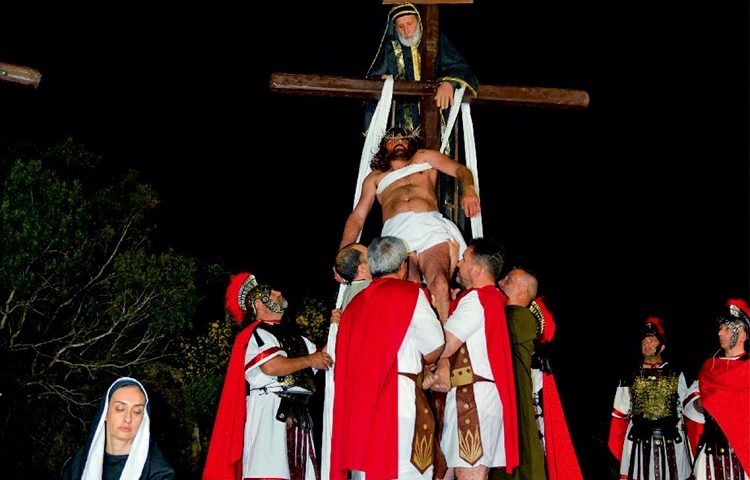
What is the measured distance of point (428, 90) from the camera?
661 cm

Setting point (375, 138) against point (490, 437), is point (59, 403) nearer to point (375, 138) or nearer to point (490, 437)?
point (375, 138)

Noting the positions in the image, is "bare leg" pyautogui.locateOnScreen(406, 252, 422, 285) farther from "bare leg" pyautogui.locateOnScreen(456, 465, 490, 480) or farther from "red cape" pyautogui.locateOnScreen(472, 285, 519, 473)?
"bare leg" pyautogui.locateOnScreen(456, 465, 490, 480)

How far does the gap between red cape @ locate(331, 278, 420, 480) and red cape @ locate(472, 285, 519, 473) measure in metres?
0.47

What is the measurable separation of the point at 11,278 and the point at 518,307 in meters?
13.7

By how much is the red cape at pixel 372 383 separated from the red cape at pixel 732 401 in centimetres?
318

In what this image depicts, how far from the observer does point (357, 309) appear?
4.86 metres

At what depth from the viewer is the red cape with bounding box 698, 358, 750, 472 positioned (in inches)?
266

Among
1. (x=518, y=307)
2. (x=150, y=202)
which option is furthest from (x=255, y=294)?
(x=150, y=202)

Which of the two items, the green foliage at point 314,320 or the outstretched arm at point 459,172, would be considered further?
the green foliage at point 314,320

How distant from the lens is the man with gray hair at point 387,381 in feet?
15.1

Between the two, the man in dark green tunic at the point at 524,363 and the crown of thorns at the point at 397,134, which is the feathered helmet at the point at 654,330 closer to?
the man in dark green tunic at the point at 524,363

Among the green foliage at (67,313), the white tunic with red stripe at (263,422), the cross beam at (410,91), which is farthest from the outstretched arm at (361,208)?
the green foliage at (67,313)

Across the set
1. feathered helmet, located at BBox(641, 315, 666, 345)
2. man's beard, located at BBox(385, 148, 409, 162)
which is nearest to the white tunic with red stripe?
man's beard, located at BBox(385, 148, 409, 162)

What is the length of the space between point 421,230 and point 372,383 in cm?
141
